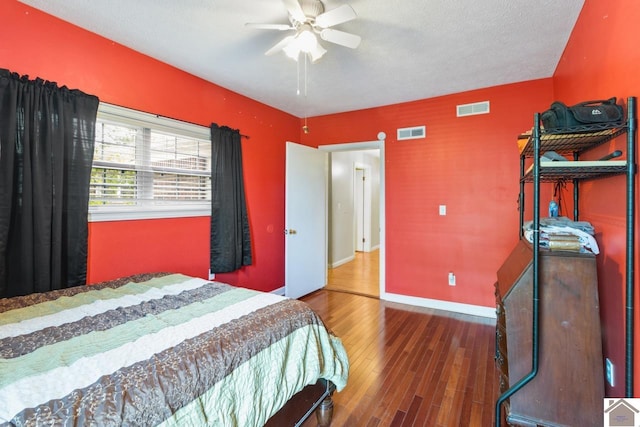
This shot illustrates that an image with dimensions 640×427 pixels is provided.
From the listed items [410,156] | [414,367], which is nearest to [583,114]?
[414,367]

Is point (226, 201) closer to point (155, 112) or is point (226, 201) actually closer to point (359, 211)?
point (155, 112)

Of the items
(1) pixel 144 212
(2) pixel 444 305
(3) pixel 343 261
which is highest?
(1) pixel 144 212

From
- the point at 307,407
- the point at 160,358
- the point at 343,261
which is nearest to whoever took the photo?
the point at 160,358

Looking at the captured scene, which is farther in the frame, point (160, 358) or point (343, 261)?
point (343, 261)

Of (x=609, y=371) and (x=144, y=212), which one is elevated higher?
(x=144, y=212)

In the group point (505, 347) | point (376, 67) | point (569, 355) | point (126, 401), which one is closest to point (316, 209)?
point (376, 67)

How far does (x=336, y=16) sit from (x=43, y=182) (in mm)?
2100

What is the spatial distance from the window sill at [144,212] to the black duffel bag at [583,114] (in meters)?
2.81

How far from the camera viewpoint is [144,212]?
2465 millimetres

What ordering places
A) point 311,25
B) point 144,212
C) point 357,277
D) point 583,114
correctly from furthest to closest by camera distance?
point 357,277 < point 144,212 < point 311,25 < point 583,114

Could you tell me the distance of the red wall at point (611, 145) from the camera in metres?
1.26

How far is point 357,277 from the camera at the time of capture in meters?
4.88

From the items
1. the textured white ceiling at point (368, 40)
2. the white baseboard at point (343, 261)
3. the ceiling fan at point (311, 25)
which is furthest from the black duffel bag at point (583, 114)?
the white baseboard at point (343, 261)

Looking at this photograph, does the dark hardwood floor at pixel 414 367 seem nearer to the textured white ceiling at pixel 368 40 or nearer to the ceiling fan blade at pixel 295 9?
the ceiling fan blade at pixel 295 9
